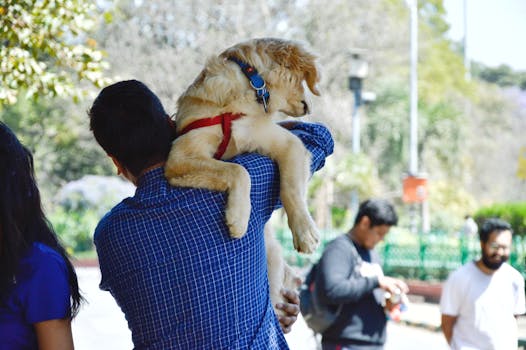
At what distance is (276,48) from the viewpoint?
2.63 metres

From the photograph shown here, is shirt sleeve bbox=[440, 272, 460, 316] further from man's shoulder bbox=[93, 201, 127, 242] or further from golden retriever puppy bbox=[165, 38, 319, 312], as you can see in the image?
man's shoulder bbox=[93, 201, 127, 242]

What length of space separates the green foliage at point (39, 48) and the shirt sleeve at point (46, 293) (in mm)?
3042

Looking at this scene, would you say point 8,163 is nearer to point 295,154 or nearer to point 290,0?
point 295,154

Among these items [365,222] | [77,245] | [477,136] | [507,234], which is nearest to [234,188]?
[365,222]

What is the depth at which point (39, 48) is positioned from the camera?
548 cm

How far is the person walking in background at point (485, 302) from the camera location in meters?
5.34

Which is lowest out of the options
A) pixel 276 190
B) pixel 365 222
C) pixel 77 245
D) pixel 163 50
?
pixel 77 245

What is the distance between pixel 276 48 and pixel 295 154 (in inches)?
15.8

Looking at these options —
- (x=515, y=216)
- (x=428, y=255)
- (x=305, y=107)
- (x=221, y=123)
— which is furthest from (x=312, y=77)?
(x=515, y=216)

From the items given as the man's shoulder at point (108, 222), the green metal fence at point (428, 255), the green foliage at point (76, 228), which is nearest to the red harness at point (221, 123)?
the man's shoulder at point (108, 222)

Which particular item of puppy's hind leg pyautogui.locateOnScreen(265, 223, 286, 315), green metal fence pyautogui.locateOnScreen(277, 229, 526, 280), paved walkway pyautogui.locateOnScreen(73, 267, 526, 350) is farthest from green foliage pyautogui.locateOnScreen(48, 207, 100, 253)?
puppy's hind leg pyautogui.locateOnScreen(265, 223, 286, 315)

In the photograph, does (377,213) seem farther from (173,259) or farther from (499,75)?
(499,75)

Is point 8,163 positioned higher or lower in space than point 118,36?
lower

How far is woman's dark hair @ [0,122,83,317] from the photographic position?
214cm
